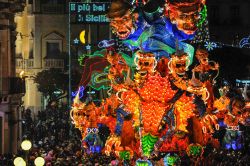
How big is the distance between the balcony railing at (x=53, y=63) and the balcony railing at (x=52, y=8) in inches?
143

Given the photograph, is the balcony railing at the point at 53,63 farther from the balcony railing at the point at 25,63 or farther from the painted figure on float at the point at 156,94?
the painted figure on float at the point at 156,94

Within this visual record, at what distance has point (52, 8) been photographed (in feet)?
191

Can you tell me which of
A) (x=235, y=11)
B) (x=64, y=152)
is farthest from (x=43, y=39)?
(x=64, y=152)

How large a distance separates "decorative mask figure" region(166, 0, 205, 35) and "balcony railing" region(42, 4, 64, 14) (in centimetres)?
2609

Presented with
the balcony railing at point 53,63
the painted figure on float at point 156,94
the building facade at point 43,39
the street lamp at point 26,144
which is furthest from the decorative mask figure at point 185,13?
the balcony railing at point 53,63

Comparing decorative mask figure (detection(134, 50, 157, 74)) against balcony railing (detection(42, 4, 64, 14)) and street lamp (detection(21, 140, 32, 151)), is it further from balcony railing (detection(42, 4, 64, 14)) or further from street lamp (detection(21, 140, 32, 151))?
balcony railing (detection(42, 4, 64, 14))

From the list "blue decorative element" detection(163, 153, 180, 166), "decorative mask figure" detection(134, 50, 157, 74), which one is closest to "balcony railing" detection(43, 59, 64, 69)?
"decorative mask figure" detection(134, 50, 157, 74)

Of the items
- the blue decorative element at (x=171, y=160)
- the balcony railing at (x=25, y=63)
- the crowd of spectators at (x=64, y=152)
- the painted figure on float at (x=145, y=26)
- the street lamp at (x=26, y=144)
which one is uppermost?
the painted figure on float at (x=145, y=26)

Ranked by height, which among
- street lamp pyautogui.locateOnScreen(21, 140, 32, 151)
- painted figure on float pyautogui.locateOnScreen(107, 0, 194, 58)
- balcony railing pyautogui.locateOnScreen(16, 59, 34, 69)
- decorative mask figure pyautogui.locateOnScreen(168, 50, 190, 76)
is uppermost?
painted figure on float pyautogui.locateOnScreen(107, 0, 194, 58)

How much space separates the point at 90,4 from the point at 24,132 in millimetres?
9239

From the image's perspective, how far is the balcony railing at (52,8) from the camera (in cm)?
5809

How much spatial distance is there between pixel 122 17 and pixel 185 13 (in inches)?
106

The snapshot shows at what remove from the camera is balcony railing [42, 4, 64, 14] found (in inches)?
2287

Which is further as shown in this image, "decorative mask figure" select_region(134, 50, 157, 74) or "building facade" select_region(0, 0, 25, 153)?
"building facade" select_region(0, 0, 25, 153)
